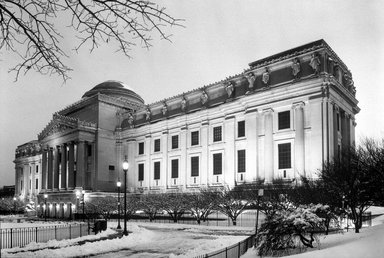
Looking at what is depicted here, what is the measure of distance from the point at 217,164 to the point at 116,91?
129 ft

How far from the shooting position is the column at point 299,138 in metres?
48.6

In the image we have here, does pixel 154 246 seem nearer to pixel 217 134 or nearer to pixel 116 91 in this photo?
pixel 217 134

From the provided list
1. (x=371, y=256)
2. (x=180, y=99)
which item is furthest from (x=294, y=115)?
(x=371, y=256)

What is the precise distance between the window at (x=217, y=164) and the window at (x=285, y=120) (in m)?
12.2

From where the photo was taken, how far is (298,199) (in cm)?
3275

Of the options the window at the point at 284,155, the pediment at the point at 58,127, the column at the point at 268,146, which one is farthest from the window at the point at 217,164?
the pediment at the point at 58,127

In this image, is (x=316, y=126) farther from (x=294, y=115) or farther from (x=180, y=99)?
(x=180, y=99)

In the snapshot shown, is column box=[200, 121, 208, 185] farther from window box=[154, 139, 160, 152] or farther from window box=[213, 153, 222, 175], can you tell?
window box=[154, 139, 160, 152]

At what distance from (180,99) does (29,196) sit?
2622 inches

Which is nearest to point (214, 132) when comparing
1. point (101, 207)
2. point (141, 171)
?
point (141, 171)

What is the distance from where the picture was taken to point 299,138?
162 ft

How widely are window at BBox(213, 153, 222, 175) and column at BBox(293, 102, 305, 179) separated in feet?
46.3

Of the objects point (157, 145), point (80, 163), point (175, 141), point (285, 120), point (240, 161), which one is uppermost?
point (285, 120)

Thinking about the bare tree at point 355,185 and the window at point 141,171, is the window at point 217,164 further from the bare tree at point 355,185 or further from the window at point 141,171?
the bare tree at point 355,185
